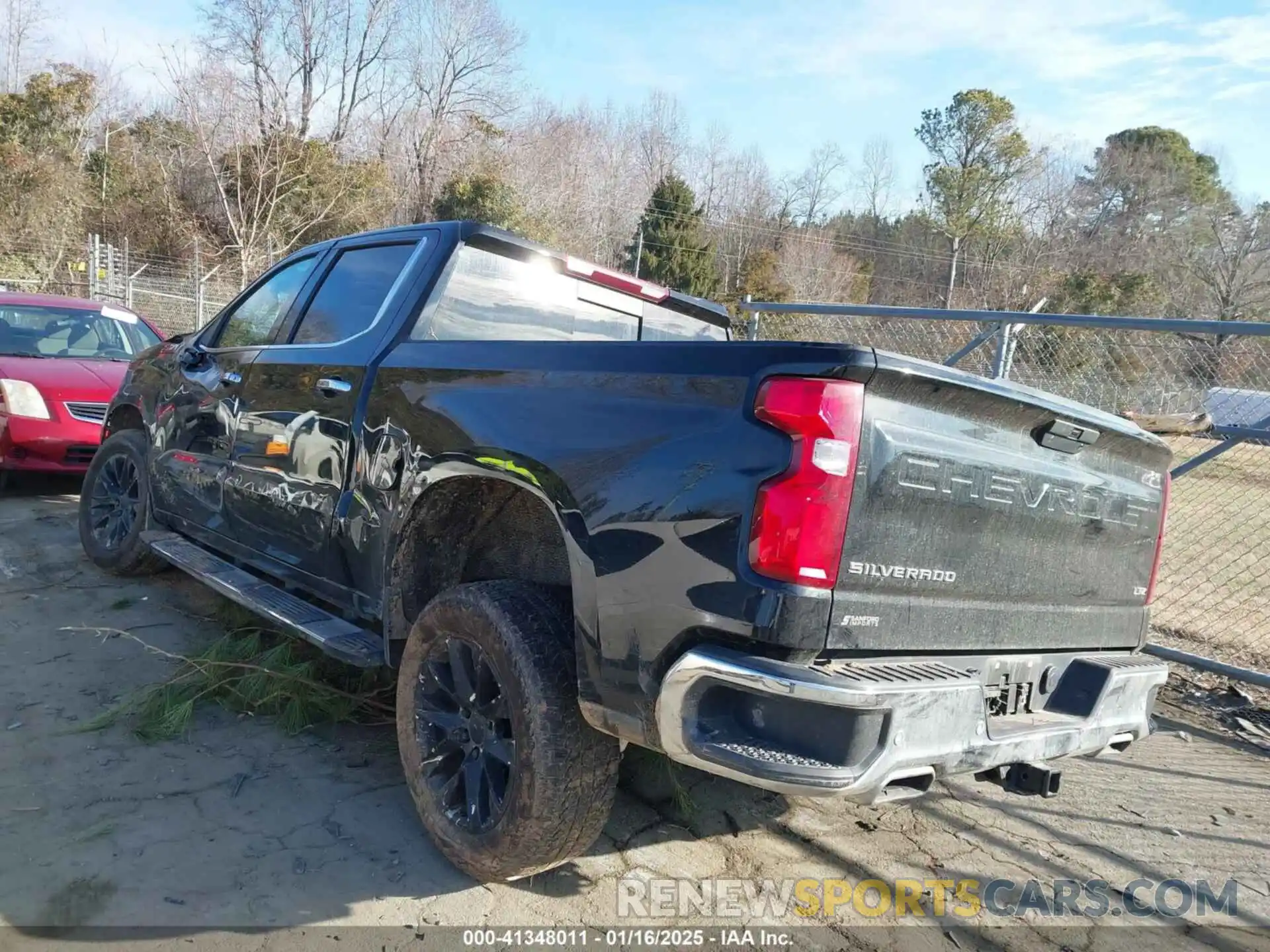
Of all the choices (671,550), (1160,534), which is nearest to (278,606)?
(671,550)

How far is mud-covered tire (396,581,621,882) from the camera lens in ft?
7.72

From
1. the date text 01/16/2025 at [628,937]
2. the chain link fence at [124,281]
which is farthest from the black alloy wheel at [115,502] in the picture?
the chain link fence at [124,281]

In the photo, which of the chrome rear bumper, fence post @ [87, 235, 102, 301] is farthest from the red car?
fence post @ [87, 235, 102, 301]

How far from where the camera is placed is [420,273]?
11.1ft

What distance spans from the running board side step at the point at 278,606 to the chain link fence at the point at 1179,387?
252 centimetres

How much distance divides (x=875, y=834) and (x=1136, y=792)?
1368mm

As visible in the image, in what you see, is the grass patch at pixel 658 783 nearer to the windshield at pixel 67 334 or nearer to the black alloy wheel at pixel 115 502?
the black alloy wheel at pixel 115 502

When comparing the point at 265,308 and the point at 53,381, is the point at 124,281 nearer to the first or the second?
the point at 53,381

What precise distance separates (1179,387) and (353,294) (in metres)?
4.38

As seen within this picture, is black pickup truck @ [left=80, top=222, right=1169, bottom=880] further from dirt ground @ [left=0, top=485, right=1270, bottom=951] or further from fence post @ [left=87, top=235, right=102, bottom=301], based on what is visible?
fence post @ [left=87, top=235, right=102, bottom=301]

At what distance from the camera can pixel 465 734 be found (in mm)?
2672

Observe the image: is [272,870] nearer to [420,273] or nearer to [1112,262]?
[420,273]

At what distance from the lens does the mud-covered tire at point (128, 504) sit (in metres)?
4.89

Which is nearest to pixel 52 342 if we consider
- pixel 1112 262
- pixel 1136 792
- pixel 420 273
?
pixel 420 273
